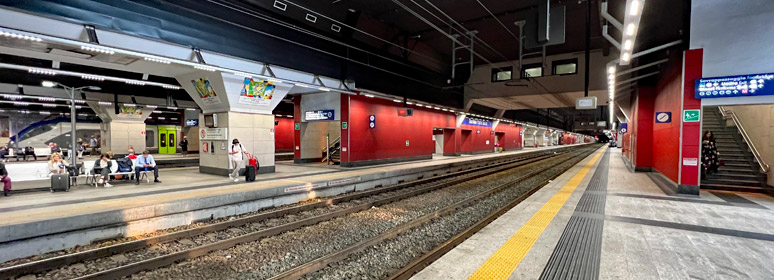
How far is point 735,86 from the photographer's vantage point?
7227 mm

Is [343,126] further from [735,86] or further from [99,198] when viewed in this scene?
[735,86]

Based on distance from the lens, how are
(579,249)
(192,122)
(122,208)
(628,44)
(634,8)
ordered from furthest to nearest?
(192,122)
(628,44)
(122,208)
(634,8)
(579,249)

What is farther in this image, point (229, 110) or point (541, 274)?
point (229, 110)

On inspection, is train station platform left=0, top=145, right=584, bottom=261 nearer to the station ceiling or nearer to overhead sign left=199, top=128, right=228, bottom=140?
overhead sign left=199, top=128, right=228, bottom=140

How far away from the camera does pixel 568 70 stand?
1864 centimetres

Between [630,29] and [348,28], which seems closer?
[630,29]

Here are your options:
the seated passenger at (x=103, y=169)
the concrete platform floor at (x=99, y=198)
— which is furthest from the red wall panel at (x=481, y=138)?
the seated passenger at (x=103, y=169)

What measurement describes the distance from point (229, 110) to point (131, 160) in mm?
3174

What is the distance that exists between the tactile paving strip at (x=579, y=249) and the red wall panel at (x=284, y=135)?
79.2 feet

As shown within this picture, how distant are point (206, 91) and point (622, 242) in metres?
12.0

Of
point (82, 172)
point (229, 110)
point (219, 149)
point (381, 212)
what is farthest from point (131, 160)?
point (381, 212)

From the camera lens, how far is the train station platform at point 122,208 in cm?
472

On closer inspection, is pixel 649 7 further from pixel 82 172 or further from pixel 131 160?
pixel 82 172

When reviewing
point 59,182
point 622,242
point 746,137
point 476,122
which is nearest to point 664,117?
point 746,137
